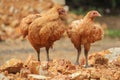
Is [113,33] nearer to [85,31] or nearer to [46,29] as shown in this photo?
[85,31]

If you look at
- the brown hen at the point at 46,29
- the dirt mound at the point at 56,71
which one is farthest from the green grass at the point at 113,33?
the brown hen at the point at 46,29

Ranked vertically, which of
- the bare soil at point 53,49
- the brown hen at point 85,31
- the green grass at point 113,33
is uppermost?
the brown hen at point 85,31

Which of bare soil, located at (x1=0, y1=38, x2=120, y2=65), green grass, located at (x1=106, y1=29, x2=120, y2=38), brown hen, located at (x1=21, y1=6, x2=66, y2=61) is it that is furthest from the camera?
green grass, located at (x1=106, y1=29, x2=120, y2=38)

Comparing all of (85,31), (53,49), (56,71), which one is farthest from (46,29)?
(53,49)

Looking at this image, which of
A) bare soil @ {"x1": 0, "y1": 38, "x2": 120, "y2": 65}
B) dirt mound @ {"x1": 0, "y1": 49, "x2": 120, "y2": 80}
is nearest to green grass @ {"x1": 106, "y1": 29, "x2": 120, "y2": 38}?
bare soil @ {"x1": 0, "y1": 38, "x2": 120, "y2": 65}

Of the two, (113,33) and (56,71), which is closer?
(56,71)

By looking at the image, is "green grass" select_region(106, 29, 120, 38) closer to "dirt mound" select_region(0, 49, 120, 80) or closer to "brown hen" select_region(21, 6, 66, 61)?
"dirt mound" select_region(0, 49, 120, 80)

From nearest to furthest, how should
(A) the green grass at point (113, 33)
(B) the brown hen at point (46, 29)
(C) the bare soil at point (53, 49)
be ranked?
1. (B) the brown hen at point (46, 29)
2. (C) the bare soil at point (53, 49)
3. (A) the green grass at point (113, 33)

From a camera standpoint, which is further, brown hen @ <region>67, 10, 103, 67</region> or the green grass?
the green grass

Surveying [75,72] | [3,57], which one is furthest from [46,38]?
[3,57]

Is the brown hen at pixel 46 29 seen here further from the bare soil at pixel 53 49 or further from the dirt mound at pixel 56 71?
the bare soil at pixel 53 49

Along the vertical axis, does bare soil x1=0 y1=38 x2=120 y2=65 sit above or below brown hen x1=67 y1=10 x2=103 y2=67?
below

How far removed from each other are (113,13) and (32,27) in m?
12.4

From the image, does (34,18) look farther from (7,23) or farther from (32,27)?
(7,23)
